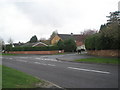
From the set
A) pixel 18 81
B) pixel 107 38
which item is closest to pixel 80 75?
pixel 18 81

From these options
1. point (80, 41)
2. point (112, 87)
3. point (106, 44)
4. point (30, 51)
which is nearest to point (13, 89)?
point (112, 87)

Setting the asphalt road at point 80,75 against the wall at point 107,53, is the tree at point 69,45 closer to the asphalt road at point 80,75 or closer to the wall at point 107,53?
the wall at point 107,53

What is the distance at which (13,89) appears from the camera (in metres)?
6.28

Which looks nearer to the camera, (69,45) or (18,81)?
(18,81)

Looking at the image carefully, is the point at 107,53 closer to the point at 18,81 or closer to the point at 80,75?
the point at 80,75

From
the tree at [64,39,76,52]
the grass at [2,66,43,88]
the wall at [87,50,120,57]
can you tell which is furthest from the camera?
the tree at [64,39,76,52]

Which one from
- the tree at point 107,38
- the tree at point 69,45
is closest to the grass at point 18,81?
the tree at point 107,38

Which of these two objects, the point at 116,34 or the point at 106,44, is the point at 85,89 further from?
the point at 106,44

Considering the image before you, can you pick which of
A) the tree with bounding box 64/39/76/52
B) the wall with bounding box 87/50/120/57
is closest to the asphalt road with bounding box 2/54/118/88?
the wall with bounding box 87/50/120/57

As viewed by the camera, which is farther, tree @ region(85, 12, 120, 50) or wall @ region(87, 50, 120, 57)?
wall @ region(87, 50, 120, 57)

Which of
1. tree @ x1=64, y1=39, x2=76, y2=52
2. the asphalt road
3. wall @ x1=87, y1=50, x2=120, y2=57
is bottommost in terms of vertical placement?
the asphalt road

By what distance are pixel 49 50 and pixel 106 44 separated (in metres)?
27.1

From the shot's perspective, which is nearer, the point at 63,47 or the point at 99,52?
the point at 99,52

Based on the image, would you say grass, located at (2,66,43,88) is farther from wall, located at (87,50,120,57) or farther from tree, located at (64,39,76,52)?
tree, located at (64,39,76,52)
